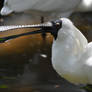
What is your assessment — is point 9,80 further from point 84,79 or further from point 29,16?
point 29,16

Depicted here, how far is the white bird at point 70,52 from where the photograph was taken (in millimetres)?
4605

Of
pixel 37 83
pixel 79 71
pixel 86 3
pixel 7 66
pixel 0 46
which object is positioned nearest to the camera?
pixel 79 71

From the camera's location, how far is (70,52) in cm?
466

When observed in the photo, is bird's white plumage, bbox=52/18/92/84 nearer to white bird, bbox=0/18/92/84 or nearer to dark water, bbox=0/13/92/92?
white bird, bbox=0/18/92/84

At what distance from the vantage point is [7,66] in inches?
249

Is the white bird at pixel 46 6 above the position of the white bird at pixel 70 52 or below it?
above

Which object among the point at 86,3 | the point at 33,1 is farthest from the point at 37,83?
the point at 86,3

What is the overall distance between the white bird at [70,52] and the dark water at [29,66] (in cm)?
83

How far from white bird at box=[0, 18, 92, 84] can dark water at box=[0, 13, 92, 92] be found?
32.7 inches

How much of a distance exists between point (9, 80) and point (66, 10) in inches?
105

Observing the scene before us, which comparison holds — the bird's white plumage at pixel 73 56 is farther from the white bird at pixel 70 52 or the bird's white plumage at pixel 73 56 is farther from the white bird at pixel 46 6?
the white bird at pixel 46 6

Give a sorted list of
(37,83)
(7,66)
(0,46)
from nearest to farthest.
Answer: (37,83) → (7,66) → (0,46)

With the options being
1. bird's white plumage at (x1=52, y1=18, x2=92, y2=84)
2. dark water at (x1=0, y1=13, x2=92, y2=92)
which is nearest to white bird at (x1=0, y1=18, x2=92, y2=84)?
bird's white plumage at (x1=52, y1=18, x2=92, y2=84)

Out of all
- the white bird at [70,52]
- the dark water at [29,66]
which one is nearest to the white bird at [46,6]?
the dark water at [29,66]
